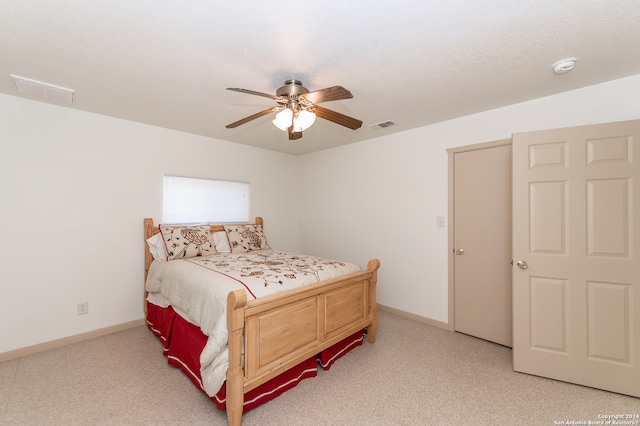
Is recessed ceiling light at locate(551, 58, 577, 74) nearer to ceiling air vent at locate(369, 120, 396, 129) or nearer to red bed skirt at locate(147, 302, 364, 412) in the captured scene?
ceiling air vent at locate(369, 120, 396, 129)

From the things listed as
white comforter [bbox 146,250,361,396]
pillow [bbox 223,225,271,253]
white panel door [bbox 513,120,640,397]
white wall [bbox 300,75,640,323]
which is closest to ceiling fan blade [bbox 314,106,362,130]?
white comforter [bbox 146,250,361,396]

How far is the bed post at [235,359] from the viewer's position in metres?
1.67

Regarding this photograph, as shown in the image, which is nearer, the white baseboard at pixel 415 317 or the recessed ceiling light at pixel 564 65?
the recessed ceiling light at pixel 564 65

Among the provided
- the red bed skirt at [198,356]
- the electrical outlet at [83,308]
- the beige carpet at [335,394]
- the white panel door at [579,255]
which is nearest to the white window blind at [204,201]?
the electrical outlet at [83,308]

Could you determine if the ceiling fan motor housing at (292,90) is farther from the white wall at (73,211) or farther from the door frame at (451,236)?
the white wall at (73,211)

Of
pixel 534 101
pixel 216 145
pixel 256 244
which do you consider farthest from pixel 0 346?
pixel 534 101

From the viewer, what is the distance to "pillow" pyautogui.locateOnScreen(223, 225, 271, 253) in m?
3.64

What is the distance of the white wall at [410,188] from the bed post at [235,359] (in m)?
2.42

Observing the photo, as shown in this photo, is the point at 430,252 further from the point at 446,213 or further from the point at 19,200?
the point at 19,200

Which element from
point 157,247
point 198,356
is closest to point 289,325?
point 198,356

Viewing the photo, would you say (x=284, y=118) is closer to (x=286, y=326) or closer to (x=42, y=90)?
(x=286, y=326)

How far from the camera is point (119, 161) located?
3.10m

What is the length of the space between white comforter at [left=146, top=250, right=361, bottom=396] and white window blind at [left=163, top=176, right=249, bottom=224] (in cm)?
79

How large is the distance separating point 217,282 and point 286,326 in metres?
0.62
